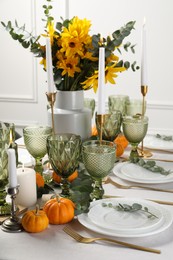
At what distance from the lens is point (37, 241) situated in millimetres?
1218

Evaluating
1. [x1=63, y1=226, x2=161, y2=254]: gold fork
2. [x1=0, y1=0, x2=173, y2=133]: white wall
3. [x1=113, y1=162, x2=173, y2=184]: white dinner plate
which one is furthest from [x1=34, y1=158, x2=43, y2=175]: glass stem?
[x1=0, y1=0, x2=173, y2=133]: white wall

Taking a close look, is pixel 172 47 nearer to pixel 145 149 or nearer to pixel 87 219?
pixel 145 149

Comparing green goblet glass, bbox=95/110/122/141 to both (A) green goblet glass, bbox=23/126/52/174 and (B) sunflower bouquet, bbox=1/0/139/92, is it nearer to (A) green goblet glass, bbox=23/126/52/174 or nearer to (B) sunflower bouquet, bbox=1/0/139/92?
(B) sunflower bouquet, bbox=1/0/139/92

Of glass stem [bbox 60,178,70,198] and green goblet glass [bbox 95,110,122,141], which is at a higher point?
green goblet glass [bbox 95,110,122,141]

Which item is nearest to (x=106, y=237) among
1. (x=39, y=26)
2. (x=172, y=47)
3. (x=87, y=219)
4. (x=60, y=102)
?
(x=87, y=219)

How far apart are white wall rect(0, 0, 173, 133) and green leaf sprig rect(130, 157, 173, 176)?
1809mm

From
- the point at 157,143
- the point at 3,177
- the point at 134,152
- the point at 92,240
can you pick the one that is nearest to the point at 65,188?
the point at 3,177

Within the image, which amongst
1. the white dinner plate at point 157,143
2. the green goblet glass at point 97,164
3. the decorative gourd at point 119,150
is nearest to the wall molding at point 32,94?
the white dinner plate at point 157,143

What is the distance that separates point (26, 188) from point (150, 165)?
584 millimetres

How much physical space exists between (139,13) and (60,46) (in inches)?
76.2

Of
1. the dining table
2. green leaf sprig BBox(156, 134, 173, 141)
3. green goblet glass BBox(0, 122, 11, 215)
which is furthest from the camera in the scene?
green leaf sprig BBox(156, 134, 173, 141)

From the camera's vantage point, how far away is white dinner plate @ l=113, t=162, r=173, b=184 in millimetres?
1689

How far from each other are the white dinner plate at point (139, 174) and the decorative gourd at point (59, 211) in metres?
0.44

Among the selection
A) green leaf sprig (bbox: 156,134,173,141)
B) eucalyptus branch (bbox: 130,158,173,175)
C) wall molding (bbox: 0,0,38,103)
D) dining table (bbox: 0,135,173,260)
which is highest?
wall molding (bbox: 0,0,38,103)
